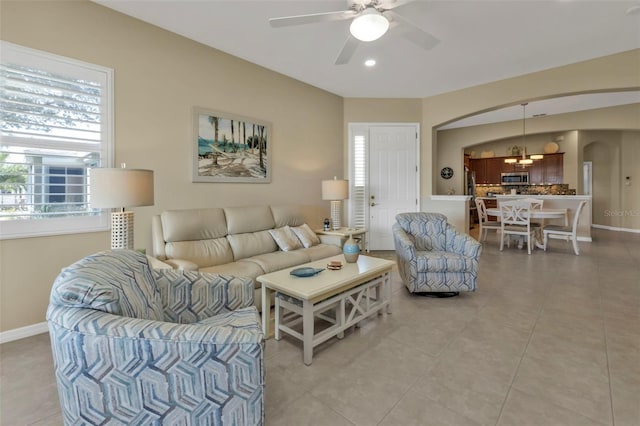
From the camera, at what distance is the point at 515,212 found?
5.62m

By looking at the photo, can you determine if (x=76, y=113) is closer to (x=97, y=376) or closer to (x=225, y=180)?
(x=225, y=180)

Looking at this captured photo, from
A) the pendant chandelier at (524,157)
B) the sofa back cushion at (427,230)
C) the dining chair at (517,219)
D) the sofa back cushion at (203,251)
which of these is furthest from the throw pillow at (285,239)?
the pendant chandelier at (524,157)

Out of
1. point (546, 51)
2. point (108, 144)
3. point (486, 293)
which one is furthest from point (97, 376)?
point (546, 51)

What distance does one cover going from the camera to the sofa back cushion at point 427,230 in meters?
3.65

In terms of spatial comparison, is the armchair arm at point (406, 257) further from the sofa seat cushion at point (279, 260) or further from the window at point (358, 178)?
the window at point (358, 178)

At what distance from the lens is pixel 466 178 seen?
979 centimetres

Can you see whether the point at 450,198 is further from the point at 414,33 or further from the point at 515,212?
the point at 414,33

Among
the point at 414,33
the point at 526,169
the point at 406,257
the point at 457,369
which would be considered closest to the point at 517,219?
the point at 406,257

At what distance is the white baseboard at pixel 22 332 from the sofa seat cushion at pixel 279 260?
71.4 inches

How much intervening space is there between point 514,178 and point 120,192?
10653 millimetres

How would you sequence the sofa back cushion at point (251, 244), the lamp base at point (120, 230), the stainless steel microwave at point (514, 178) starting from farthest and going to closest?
the stainless steel microwave at point (514, 178) → the sofa back cushion at point (251, 244) → the lamp base at point (120, 230)

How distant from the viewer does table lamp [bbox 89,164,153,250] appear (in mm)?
2252

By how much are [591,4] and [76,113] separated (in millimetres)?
4812

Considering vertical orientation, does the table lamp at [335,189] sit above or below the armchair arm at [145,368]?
above
